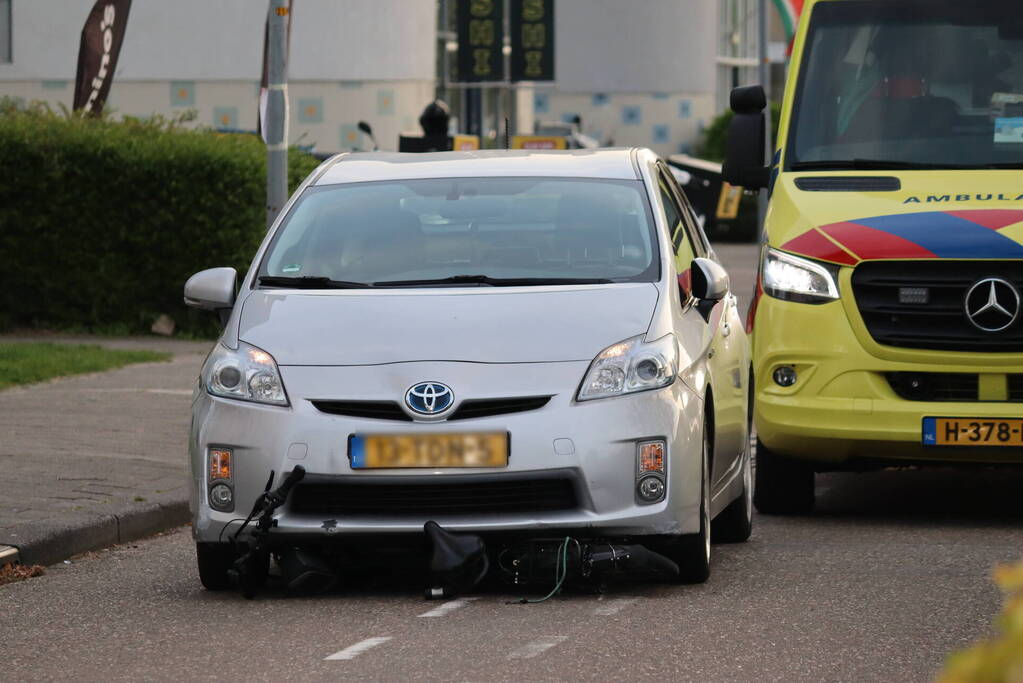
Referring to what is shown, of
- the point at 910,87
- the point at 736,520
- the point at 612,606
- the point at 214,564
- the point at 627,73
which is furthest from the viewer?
the point at 627,73

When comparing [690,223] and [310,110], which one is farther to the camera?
[310,110]

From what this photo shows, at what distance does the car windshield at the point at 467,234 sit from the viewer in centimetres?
769

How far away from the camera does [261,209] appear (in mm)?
18328

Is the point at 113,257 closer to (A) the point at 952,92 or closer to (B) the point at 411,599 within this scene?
(A) the point at 952,92

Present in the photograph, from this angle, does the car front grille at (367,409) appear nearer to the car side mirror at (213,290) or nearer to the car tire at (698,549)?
the car side mirror at (213,290)

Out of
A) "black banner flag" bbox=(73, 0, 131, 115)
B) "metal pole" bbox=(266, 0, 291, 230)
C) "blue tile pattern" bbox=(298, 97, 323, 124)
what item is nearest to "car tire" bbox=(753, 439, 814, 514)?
"metal pole" bbox=(266, 0, 291, 230)

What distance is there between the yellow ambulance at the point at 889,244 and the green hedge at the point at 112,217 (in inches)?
343

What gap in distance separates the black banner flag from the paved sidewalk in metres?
5.29

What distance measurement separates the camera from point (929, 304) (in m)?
8.84

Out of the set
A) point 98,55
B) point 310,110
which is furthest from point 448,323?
point 310,110

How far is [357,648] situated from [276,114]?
23.4 ft

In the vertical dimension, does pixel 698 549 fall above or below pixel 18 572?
above

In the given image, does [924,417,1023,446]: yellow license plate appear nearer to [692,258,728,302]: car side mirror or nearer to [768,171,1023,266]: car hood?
[768,171,1023,266]: car hood

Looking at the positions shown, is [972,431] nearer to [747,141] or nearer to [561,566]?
[747,141]
